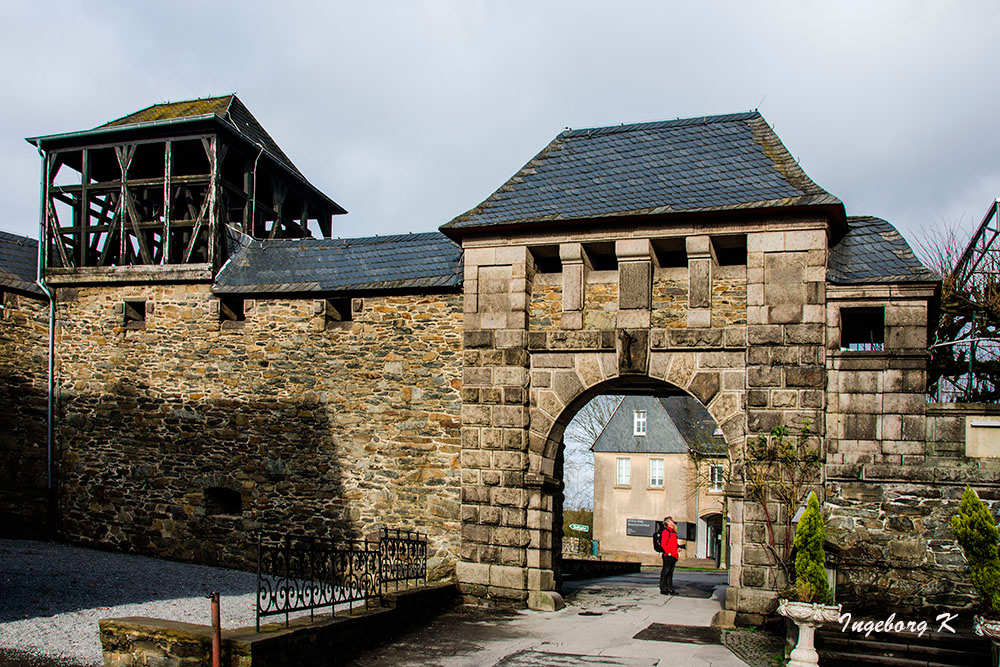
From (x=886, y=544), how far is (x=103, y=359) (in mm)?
11753

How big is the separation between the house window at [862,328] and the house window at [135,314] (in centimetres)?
1053

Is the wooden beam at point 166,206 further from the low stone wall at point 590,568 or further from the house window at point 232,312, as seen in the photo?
the low stone wall at point 590,568

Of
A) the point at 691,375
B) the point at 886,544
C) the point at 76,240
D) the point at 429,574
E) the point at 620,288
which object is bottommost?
the point at 429,574

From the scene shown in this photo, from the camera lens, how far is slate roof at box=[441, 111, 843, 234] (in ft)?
38.7

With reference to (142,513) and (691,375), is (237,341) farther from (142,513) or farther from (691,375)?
(691,375)

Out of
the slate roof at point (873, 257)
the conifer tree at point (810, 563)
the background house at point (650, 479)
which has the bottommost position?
the background house at point (650, 479)

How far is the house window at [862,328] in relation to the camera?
11.4 m

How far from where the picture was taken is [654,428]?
37.6m

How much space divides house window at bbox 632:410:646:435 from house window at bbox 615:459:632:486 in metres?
1.23

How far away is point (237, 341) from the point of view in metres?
14.4

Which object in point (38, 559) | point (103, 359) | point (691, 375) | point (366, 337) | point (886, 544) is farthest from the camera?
point (103, 359)

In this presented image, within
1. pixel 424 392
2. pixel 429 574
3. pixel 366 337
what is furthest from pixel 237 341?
pixel 429 574

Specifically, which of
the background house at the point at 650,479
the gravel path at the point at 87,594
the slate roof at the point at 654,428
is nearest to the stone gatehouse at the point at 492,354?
the gravel path at the point at 87,594

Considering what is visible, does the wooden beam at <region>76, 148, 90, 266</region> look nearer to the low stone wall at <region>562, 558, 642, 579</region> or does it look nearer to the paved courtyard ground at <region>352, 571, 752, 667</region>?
the paved courtyard ground at <region>352, 571, 752, 667</region>
